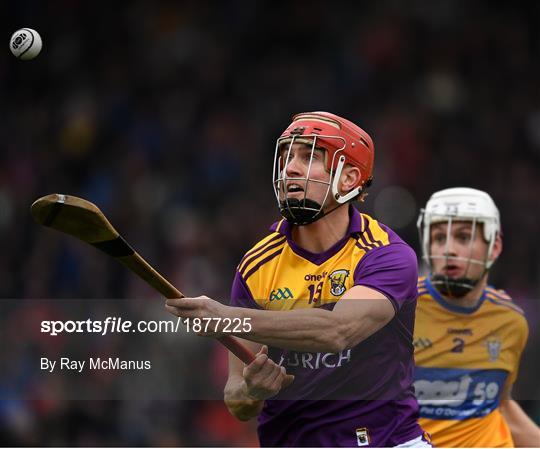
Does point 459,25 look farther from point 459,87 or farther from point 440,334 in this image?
point 440,334

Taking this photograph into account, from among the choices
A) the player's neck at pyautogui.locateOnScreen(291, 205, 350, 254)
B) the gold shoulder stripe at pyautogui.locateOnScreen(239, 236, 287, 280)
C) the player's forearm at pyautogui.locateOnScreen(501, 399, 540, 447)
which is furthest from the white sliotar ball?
the player's forearm at pyautogui.locateOnScreen(501, 399, 540, 447)

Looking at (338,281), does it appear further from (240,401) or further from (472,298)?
(472,298)

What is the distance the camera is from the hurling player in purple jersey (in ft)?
12.3

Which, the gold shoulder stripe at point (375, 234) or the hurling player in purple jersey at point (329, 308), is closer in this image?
the hurling player in purple jersey at point (329, 308)

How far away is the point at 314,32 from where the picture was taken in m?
11.7

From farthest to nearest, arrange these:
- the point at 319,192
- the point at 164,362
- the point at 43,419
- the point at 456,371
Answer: the point at 43,419 → the point at 164,362 → the point at 456,371 → the point at 319,192

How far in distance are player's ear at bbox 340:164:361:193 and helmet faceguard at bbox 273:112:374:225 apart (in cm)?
1


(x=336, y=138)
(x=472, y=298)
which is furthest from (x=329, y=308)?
(x=472, y=298)

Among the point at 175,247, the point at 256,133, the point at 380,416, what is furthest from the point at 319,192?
the point at 256,133

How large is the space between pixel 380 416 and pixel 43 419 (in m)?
4.88

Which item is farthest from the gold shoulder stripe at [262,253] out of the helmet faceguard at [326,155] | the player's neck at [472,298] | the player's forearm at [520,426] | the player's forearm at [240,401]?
the player's forearm at [520,426]

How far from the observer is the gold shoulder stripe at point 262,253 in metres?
4.07

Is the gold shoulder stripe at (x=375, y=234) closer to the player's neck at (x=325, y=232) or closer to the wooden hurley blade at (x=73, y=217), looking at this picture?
the player's neck at (x=325, y=232)

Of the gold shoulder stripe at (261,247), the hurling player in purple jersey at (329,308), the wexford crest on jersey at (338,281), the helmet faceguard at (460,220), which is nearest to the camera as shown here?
the hurling player in purple jersey at (329,308)
